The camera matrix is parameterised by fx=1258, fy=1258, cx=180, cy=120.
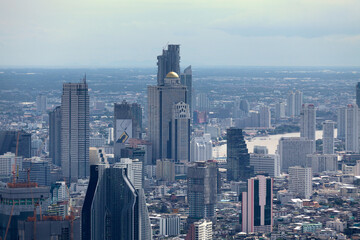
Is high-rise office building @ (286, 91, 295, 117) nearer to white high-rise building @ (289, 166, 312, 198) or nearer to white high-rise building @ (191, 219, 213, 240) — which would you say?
white high-rise building @ (289, 166, 312, 198)

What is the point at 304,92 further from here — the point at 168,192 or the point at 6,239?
the point at 6,239

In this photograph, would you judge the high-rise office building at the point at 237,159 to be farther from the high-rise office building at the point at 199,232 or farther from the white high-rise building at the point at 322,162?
the high-rise office building at the point at 199,232

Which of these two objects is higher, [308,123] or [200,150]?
[308,123]

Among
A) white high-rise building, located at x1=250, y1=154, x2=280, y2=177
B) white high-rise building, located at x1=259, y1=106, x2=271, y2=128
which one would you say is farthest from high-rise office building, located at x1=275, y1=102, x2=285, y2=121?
white high-rise building, located at x1=250, y1=154, x2=280, y2=177

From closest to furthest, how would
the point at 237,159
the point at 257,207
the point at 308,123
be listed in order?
1. the point at 257,207
2. the point at 237,159
3. the point at 308,123

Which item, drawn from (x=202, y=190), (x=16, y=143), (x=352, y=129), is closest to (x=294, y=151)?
(x=352, y=129)

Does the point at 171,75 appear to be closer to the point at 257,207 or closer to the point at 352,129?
the point at 352,129

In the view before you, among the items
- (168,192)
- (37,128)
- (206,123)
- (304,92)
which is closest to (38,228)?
(168,192)
